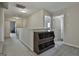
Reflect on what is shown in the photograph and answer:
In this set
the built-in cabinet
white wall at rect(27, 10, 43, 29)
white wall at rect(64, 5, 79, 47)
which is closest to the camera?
the built-in cabinet

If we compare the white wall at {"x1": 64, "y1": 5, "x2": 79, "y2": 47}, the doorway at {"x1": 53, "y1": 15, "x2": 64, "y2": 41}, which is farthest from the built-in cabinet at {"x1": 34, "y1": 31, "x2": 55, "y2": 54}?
the white wall at {"x1": 64, "y1": 5, "x2": 79, "y2": 47}

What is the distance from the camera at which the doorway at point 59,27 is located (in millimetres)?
5436

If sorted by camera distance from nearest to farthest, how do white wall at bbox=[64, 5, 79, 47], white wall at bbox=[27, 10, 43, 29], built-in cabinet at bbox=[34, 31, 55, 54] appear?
built-in cabinet at bbox=[34, 31, 55, 54] < white wall at bbox=[64, 5, 79, 47] < white wall at bbox=[27, 10, 43, 29]

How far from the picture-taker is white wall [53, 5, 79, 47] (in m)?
4.76

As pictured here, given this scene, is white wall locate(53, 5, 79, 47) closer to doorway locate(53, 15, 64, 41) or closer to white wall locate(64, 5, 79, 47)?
white wall locate(64, 5, 79, 47)

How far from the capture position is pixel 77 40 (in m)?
4.70

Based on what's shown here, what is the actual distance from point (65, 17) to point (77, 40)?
1471mm

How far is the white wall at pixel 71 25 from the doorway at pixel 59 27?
0.80 feet

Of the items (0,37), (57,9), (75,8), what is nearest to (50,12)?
(57,9)

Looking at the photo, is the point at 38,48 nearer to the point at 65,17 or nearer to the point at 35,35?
the point at 35,35

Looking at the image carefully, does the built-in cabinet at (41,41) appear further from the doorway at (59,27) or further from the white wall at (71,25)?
the white wall at (71,25)

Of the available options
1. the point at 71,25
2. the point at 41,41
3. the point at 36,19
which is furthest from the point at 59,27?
the point at 41,41

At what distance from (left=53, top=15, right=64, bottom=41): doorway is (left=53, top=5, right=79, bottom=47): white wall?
0.25 metres

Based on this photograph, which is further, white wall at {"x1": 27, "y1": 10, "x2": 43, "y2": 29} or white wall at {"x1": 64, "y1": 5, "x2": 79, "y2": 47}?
white wall at {"x1": 27, "y1": 10, "x2": 43, "y2": 29}
